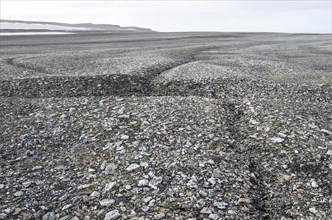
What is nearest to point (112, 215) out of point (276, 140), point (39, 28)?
point (276, 140)

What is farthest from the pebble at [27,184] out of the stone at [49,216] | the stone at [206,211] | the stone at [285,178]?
the stone at [285,178]

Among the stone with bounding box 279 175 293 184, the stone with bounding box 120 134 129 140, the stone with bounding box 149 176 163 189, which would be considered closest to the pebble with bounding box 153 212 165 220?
the stone with bounding box 149 176 163 189

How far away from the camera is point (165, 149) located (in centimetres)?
923

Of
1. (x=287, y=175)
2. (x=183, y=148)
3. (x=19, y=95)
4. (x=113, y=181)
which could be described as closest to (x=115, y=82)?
(x=19, y=95)

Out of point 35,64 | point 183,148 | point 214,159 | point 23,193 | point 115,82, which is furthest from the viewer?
point 35,64

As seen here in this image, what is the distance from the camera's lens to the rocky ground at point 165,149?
7.21 meters

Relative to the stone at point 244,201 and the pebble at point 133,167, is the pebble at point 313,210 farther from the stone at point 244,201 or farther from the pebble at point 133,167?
the pebble at point 133,167

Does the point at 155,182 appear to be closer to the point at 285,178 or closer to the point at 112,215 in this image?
the point at 112,215

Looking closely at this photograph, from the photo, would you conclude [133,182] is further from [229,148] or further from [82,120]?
[82,120]

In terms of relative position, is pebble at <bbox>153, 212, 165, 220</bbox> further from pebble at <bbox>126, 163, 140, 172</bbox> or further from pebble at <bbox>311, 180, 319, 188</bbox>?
pebble at <bbox>311, 180, 319, 188</bbox>

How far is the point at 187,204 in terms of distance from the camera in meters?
7.06

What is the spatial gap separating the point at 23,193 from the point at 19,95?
7.57 m

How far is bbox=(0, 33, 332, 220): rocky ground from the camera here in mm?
7215

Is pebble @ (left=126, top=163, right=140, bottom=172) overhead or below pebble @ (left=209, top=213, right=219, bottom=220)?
overhead
